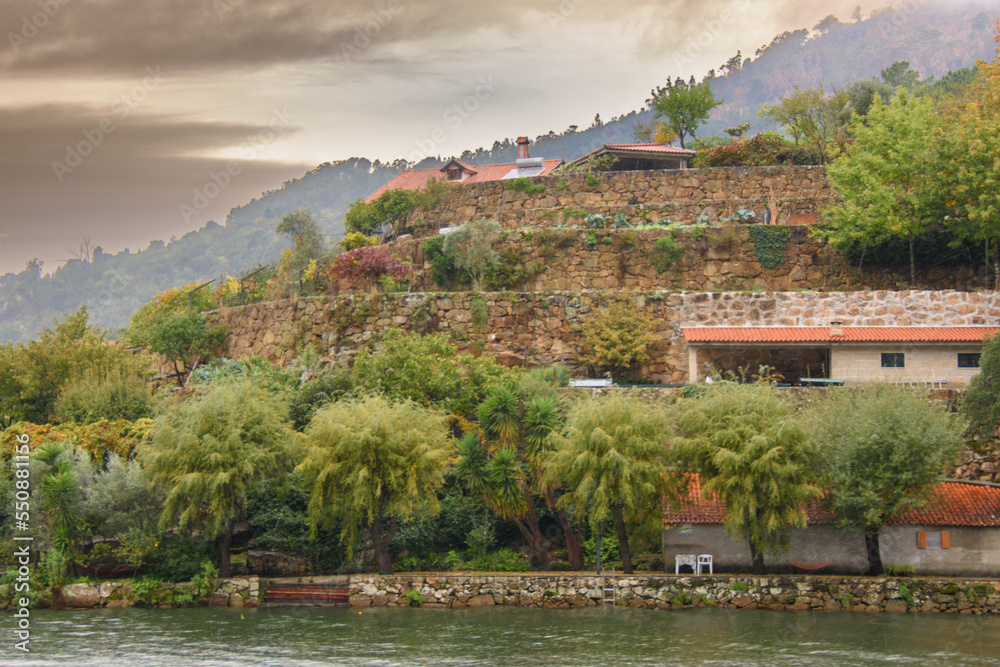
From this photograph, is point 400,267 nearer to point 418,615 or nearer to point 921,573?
point 418,615

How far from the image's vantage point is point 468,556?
30.3m

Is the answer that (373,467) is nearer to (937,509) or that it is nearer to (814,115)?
(937,509)

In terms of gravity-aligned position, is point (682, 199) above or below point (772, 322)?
above

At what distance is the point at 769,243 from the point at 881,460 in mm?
15362

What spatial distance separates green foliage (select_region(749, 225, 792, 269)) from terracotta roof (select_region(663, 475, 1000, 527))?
43.3 feet

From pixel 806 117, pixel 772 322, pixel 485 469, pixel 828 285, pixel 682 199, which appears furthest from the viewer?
pixel 806 117

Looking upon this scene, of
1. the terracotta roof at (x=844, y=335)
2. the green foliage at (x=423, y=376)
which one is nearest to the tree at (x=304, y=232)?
the green foliage at (x=423, y=376)

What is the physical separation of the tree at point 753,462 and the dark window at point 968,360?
9535mm

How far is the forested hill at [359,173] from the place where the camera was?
12912cm

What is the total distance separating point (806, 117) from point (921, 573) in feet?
99.9

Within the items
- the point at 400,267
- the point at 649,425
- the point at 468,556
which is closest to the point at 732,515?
the point at 649,425

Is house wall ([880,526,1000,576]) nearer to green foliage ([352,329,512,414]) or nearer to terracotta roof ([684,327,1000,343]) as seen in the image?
terracotta roof ([684,327,1000,343])

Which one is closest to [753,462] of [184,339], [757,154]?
[757,154]

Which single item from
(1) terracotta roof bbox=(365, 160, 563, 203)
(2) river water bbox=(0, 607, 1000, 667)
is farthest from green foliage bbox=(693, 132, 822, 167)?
(2) river water bbox=(0, 607, 1000, 667)
